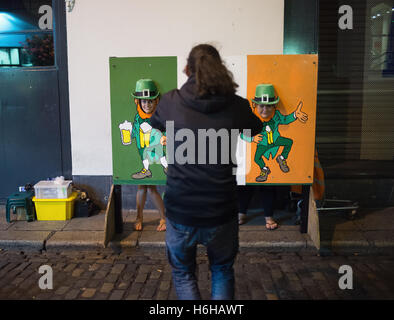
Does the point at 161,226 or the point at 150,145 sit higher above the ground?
the point at 150,145

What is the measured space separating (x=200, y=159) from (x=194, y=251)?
26.2 inches

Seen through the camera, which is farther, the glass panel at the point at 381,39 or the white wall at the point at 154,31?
the glass panel at the point at 381,39

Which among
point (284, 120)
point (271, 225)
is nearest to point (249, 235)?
point (271, 225)

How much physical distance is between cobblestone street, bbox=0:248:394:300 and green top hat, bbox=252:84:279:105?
1881 millimetres

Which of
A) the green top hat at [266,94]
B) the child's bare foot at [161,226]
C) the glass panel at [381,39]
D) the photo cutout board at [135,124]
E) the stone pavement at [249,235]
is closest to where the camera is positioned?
the green top hat at [266,94]

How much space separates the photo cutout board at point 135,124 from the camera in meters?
4.68

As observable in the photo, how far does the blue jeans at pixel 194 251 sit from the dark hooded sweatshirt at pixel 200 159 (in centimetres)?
7

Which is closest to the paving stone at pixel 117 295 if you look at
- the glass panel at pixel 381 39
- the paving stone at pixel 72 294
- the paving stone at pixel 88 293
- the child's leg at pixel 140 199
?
the paving stone at pixel 88 293

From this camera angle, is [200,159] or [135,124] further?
[135,124]

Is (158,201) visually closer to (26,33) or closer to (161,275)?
(161,275)

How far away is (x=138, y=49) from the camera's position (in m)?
5.65

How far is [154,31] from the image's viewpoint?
5.60m

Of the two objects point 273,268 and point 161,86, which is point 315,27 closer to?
point 161,86

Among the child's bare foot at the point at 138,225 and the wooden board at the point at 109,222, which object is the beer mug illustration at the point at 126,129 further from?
the child's bare foot at the point at 138,225
